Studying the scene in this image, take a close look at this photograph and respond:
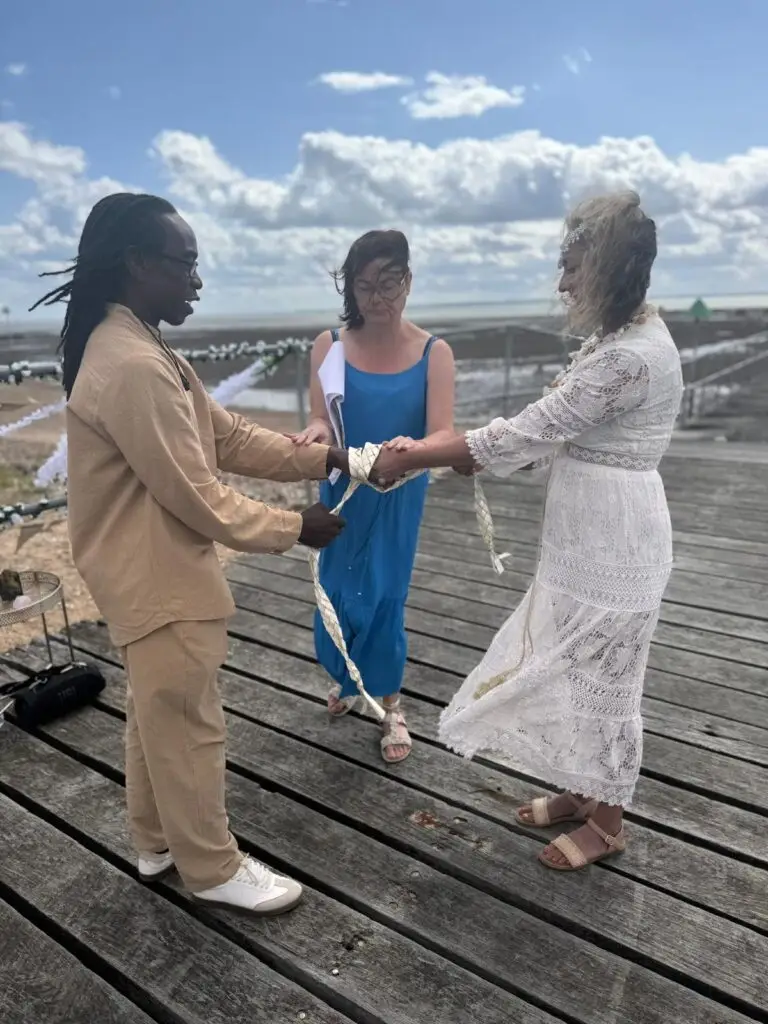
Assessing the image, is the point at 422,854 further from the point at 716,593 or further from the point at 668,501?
the point at 668,501

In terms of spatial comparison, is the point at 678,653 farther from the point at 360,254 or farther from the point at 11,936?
the point at 11,936

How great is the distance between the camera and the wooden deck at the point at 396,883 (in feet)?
5.61

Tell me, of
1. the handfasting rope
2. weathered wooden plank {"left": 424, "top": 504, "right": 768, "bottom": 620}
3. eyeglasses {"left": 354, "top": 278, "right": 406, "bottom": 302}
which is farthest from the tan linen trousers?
weathered wooden plank {"left": 424, "top": 504, "right": 768, "bottom": 620}

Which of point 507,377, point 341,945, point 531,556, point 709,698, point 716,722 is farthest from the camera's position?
point 507,377

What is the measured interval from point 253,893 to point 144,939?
0.27 m

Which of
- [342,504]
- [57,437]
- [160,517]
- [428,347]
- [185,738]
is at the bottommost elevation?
[57,437]

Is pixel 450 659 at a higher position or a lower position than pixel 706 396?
higher

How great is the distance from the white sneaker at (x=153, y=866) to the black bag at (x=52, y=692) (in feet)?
3.10

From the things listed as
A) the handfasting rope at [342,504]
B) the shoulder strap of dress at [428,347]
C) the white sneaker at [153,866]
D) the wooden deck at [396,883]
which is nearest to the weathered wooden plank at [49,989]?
the wooden deck at [396,883]

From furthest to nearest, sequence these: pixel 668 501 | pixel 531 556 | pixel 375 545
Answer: pixel 668 501, pixel 531 556, pixel 375 545

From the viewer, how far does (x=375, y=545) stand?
2576mm

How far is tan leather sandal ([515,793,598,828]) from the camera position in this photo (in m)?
2.24

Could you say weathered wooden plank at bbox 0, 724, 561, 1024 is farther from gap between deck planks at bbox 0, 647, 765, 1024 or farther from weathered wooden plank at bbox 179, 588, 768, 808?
weathered wooden plank at bbox 179, 588, 768, 808

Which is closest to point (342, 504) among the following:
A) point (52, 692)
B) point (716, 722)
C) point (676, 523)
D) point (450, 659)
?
point (450, 659)
